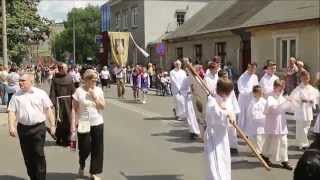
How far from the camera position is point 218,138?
306 inches

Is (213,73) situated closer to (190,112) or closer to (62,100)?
(190,112)

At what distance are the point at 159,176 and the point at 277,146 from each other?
2.17m

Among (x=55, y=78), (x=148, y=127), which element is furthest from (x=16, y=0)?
(x=55, y=78)

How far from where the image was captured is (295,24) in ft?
77.8

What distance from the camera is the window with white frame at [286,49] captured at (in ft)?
81.4

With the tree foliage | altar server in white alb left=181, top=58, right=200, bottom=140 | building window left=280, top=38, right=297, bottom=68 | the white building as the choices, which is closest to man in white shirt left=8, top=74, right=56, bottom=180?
altar server in white alb left=181, top=58, right=200, bottom=140

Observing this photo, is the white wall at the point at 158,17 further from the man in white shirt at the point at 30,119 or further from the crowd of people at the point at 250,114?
the man in white shirt at the point at 30,119

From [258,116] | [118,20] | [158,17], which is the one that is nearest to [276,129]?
[258,116]

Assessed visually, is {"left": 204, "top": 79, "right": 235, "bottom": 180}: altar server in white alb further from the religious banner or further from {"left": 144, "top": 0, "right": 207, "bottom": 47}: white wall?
{"left": 144, "top": 0, "right": 207, "bottom": 47}: white wall

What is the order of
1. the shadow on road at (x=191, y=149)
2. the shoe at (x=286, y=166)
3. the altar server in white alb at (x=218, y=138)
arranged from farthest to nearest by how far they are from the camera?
the shadow on road at (x=191, y=149), the shoe at (x=286, y=166), the altar server in white alb at (x=218, y=138)

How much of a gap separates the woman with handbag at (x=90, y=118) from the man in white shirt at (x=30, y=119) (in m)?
0.60

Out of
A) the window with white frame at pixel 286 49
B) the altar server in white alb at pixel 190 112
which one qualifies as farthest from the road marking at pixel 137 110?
the window with white frame at pixel 286 49

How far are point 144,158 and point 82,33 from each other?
87659 mm

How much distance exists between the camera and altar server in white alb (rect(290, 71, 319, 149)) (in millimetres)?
11320
